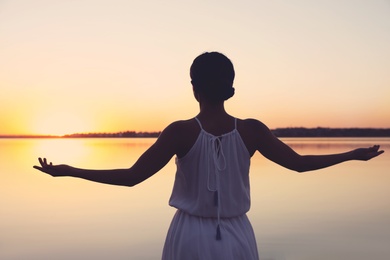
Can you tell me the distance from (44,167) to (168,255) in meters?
0.77

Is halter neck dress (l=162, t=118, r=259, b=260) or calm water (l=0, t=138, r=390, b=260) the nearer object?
halter neck dress (l=162, t=118, r=259, b=260)

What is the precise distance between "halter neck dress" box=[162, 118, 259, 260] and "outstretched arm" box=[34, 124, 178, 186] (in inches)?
4.5

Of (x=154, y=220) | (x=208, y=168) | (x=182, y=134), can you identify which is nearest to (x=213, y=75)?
(x=182, y=134)

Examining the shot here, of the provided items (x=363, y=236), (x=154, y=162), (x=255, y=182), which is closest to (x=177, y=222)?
(x=154, y=162)

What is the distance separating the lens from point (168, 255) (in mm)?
2641

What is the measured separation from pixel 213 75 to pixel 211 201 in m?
0.63

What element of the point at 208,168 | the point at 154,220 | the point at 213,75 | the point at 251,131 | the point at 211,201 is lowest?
the point at 154,220

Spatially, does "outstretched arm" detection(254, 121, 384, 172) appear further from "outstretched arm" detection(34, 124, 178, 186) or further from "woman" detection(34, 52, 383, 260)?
"outstretched arm" detection(34, 124, 178, 186)

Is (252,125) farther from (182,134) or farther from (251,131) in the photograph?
(182,134)

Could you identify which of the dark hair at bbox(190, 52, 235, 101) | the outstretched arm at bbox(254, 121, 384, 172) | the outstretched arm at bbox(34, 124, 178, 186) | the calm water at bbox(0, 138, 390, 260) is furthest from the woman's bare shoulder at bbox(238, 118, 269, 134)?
the calm water at bbox(0, 138, 390, 260)

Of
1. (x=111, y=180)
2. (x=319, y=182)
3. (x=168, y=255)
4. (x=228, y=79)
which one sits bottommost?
(x=319, y=182)

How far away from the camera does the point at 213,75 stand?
255 cm

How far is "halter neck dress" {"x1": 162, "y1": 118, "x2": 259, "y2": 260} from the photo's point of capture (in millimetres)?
2559

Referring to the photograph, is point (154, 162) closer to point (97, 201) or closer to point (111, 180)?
point (111, 180)
